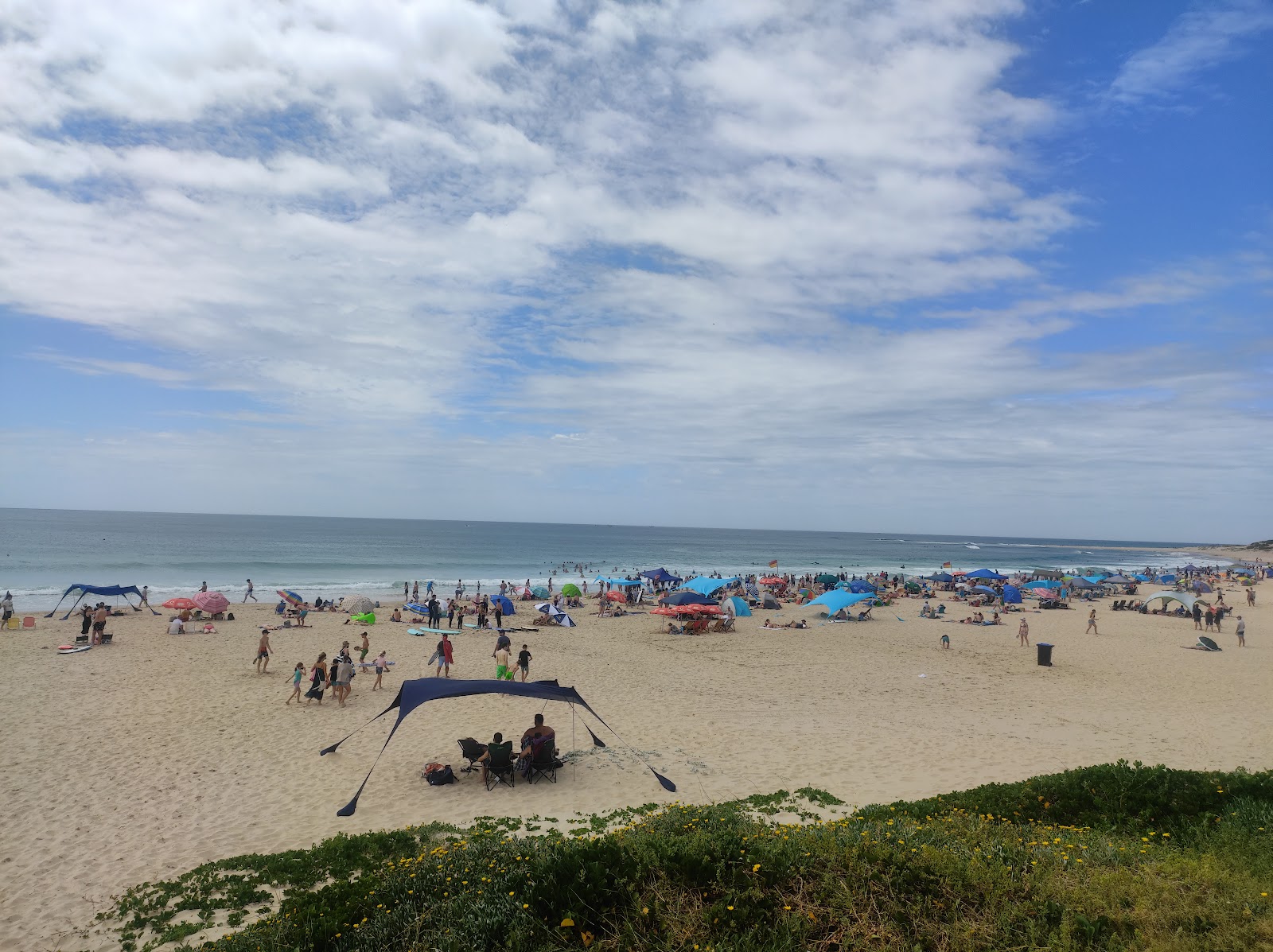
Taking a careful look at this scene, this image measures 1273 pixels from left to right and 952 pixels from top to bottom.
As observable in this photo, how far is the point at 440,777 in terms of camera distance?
9930mm

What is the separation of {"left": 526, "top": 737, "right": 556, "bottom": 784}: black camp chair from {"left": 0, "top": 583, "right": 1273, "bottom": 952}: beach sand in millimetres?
232

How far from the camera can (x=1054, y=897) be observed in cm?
480

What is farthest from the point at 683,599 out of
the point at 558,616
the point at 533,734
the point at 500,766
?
the point at 500,766

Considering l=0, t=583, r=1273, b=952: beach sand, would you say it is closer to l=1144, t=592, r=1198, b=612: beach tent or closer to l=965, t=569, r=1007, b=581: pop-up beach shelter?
l=1144, t=592, r=1198, b=612: beach tent

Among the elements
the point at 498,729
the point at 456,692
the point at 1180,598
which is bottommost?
the point at 498,729

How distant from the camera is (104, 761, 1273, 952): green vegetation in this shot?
4551mm

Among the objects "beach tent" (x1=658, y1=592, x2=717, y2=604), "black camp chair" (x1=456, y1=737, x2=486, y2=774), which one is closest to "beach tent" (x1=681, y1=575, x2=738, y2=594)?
"beach tent" (x1=658, y1=592, x2=717, y2=604)

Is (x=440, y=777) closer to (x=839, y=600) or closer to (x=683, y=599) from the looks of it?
(x=683, y=599)

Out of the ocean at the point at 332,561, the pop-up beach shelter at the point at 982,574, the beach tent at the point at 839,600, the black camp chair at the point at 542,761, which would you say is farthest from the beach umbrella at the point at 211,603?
the pop-up beach shelter at the point at 982,574

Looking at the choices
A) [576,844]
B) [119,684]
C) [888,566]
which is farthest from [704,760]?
[888,566]

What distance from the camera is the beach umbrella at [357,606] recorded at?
3008 cm

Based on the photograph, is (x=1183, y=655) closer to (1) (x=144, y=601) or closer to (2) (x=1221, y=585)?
(1) (x=144, y=601)

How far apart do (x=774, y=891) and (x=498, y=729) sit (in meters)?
8.58

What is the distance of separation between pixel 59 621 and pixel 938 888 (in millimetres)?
31264
